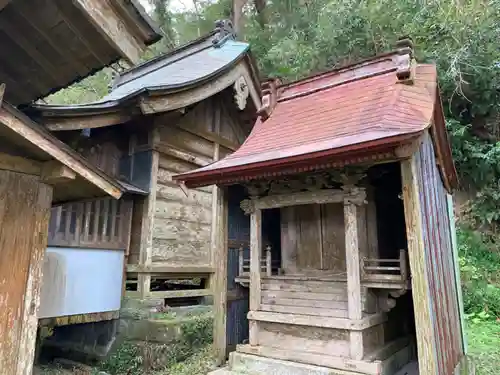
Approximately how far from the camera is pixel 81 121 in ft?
19.3

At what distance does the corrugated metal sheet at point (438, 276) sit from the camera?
420 cm

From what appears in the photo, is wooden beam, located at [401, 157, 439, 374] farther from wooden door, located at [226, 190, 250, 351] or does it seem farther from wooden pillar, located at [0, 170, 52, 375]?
wooden pillar, located at [0, 170, 52, 375]

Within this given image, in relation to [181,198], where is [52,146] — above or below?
below

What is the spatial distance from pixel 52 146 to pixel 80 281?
12.3 feet

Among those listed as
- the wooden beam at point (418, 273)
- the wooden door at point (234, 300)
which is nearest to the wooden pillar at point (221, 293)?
the wooden door at point (234, 300)

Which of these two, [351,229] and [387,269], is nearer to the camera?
[387,269]

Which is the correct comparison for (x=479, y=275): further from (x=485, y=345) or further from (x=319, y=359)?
(x=319, y=359)

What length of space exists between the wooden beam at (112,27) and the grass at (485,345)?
6213 millimetres

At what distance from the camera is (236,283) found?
635cm

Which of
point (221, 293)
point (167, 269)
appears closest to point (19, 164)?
point (221, 293)

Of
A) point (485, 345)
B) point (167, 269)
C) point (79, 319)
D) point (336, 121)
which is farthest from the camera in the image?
point (167, 269)

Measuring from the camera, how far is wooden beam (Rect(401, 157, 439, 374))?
3.79 metres

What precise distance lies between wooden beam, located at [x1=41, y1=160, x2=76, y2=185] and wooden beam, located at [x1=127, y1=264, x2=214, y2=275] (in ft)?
12.1

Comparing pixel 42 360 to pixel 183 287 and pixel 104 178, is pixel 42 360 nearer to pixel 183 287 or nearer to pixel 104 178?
pixel 183 287
